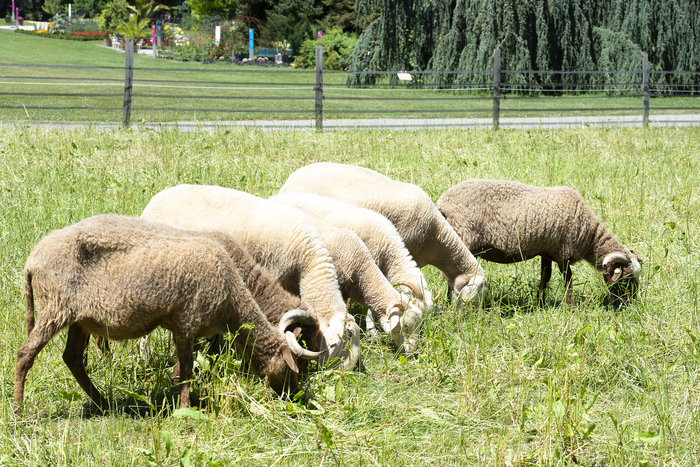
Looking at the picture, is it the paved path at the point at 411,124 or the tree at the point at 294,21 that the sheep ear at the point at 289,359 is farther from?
the tree at the point at 294,21

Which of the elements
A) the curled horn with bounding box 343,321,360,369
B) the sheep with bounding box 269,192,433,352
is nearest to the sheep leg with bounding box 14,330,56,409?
the curled horn with bounding box 343,321,360,369

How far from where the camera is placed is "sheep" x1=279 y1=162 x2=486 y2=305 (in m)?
5.92

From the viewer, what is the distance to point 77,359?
→ 3631 millimetres

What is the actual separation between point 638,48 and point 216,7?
33.8 m

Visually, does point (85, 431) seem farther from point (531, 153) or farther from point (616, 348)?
point (531, 153)

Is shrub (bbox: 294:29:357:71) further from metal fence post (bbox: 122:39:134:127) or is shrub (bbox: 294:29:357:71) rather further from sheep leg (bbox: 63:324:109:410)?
sheep leg (bbox: 63:324:109:410)

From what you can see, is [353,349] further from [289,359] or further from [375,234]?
[375,234]

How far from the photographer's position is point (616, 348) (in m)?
4.50

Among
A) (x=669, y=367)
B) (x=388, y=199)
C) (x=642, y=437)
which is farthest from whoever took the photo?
(x=388, y=199)

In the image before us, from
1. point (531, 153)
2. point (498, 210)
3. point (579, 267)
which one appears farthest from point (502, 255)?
point (531, 153)

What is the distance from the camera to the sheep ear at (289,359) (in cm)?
382

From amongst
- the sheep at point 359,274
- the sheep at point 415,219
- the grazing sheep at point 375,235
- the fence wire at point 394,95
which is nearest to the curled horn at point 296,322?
the sheep at point 359,274

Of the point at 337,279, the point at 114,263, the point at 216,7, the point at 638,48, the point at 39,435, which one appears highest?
the point at 216,7

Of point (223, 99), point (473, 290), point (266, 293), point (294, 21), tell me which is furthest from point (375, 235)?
point (294, 21)
